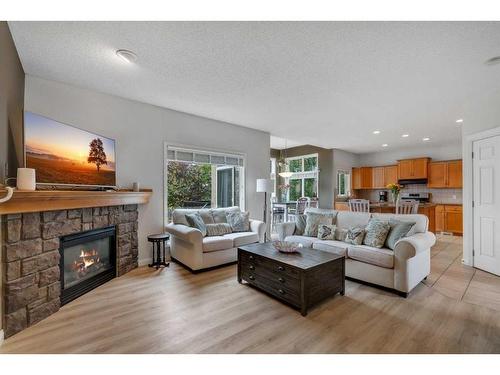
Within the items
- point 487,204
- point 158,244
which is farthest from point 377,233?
point 158,244

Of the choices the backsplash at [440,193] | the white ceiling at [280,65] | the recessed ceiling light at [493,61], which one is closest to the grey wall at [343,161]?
the backsplash at [440,193]

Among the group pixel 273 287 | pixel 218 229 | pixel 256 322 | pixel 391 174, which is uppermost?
pixel 391 174

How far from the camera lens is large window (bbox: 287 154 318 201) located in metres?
8.49

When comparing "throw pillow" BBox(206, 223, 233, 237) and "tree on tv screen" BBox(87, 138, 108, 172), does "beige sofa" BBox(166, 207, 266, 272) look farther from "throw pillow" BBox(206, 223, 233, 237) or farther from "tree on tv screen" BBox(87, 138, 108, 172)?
"tree on tv screen" BBox(87, 138, 108, 172)

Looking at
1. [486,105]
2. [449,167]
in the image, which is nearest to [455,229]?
[449,167]

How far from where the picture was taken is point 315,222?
3.88 meters

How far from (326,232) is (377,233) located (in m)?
0.72

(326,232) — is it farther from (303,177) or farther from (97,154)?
(303,177)

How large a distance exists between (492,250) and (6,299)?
5752mm

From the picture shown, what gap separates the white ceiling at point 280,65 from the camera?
2033 millimetres

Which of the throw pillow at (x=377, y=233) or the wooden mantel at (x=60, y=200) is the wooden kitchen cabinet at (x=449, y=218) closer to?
the throw pillow at (x=377, y=233)
